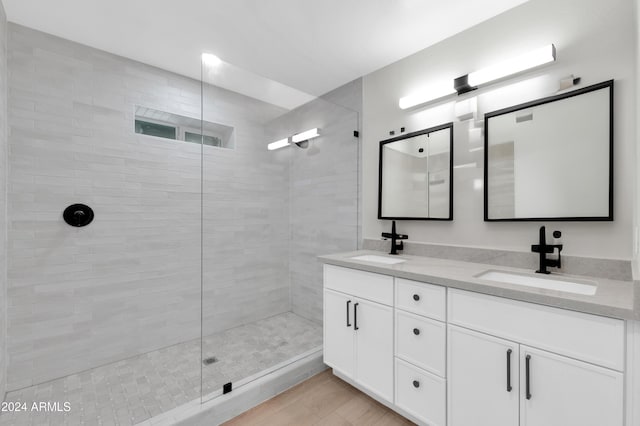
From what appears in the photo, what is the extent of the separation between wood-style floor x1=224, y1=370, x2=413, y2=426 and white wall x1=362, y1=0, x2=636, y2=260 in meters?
1.22

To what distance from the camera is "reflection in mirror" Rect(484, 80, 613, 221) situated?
141cm

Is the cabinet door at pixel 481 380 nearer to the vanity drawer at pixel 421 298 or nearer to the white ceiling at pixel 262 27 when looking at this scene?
the vanity drawer at pixel 421 298

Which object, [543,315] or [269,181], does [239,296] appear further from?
[543,315]

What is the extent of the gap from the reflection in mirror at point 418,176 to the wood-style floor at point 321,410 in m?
1.35

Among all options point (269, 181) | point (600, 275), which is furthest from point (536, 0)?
point (269, 181)

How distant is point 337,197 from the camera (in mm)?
2645

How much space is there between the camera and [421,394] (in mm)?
1508

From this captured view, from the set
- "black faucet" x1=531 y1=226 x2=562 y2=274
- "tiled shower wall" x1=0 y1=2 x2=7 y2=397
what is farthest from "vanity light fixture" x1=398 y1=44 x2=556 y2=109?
"tiled shower wall" x1=0 y1=2 x2=7 y2=397

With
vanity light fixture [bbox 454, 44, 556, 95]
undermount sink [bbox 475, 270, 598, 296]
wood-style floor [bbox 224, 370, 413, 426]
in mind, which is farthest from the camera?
wood-style floor [bbox 224, 370, 413, 426]

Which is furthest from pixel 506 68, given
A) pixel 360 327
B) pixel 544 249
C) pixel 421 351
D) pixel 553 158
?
pixel 360 327

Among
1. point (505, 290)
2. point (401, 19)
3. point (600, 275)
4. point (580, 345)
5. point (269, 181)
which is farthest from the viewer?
point (269, 181)

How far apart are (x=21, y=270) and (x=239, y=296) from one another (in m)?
1.56

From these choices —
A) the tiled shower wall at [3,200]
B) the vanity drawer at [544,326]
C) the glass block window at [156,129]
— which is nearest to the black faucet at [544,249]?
the vanity drawer at [544,326]

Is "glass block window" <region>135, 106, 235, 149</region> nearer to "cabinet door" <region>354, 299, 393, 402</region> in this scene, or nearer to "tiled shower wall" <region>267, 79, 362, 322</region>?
"tiled shower wall" <region>267, 79, 362, 322</region>
